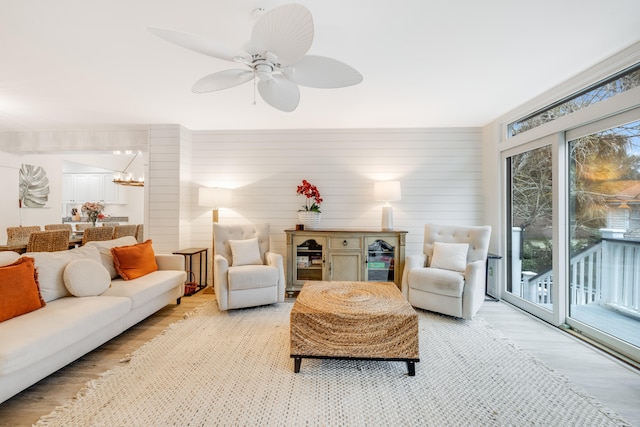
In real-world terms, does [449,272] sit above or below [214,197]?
below

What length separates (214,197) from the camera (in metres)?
3.96

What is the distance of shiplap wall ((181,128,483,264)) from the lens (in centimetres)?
423

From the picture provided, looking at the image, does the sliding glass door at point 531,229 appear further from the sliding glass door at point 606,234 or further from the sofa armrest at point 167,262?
the sofa armrest at point 167,262

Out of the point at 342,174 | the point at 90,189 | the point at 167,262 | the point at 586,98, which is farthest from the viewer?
the point at 90,189

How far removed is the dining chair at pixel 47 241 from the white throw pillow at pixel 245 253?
2.15 metres

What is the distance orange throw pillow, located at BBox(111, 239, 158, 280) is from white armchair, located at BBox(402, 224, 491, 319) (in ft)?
9.71

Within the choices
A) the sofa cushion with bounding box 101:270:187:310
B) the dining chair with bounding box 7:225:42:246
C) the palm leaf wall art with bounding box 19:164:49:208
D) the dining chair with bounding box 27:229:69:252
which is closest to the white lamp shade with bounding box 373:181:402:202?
the sofa cushion with bounding box 101:270:187:310

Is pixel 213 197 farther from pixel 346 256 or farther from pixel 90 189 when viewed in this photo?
pixel 90 189

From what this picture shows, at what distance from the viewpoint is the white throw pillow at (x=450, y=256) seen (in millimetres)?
3275

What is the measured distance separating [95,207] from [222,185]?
2.60m

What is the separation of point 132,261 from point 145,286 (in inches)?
18.2

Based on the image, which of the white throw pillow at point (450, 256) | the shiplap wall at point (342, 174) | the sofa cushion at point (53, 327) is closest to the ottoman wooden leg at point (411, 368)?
the white throw pillow at point (450, 256)

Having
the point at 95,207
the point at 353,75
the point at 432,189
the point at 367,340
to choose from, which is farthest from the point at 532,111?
the point at 95,207

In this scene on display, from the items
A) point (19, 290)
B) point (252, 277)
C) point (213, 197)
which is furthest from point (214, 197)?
point (19, 290)
